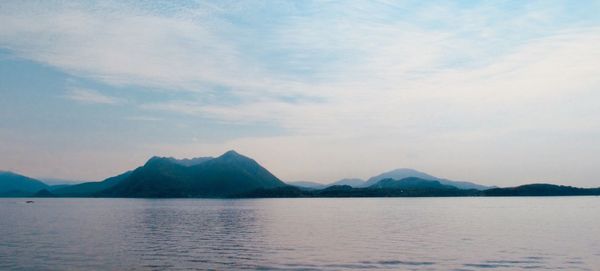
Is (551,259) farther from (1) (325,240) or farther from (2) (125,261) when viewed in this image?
(2) (125,261)

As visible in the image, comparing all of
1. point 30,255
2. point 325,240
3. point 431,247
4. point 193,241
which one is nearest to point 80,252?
point 30,255

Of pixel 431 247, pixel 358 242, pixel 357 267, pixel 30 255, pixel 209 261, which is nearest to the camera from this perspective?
pixel 357 267

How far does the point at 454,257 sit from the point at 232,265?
2420 centimetres

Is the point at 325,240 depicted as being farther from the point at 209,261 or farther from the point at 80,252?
the point at 80,252

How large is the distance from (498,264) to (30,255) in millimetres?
50855

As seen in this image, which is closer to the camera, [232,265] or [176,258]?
[232,265]

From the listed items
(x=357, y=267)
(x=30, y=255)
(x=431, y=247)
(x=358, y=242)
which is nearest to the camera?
(x=357, y=267)

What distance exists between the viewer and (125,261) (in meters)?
51.9

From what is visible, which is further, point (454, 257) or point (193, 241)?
point (193, 241)

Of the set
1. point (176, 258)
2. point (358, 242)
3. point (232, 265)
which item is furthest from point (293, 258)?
point (358, 242)

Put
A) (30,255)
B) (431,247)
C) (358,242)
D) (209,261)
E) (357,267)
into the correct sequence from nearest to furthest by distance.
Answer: (357,267) → (209,261) → (30,255) → (431,247) → (358,242)

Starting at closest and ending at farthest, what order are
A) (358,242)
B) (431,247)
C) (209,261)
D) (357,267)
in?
1. (357,267)
2. (209,261)
3. (431,247)
4. (358,242)

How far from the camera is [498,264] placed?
4972 centimetres

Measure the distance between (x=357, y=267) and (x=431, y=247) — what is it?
61.8 ft
